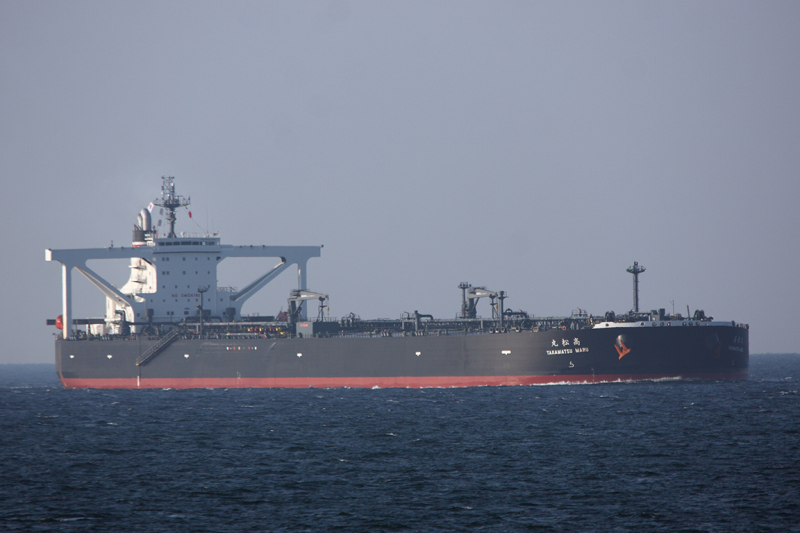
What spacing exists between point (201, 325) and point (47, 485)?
3701 cm

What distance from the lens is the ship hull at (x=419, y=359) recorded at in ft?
159

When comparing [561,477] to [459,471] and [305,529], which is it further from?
[305,529]

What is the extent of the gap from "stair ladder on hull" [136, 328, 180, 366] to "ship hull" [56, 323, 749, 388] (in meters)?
0.27

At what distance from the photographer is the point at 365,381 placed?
55.9 meters

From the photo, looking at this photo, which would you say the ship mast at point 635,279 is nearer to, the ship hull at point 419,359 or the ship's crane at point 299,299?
the ship hull at point 419,359

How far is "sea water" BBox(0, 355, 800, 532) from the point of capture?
20625 millimetres

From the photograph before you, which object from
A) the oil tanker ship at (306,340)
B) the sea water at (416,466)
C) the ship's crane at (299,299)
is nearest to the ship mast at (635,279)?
the oil tanker ship at (306,340)

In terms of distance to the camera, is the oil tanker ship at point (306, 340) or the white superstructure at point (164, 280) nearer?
the oil tanker ship at point (306, 340)

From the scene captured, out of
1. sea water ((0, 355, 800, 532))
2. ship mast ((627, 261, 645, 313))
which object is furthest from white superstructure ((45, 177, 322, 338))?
ship mast ((627, 261, 645, 313))

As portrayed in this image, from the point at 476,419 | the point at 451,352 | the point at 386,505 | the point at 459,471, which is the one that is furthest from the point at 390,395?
the point at 386,505

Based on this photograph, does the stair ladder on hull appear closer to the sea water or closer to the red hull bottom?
the red hull bottom

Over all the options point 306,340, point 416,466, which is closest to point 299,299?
point 306,340

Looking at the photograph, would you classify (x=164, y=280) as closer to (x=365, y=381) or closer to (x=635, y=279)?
(x=365, y=381)

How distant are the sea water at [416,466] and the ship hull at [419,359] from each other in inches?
105
